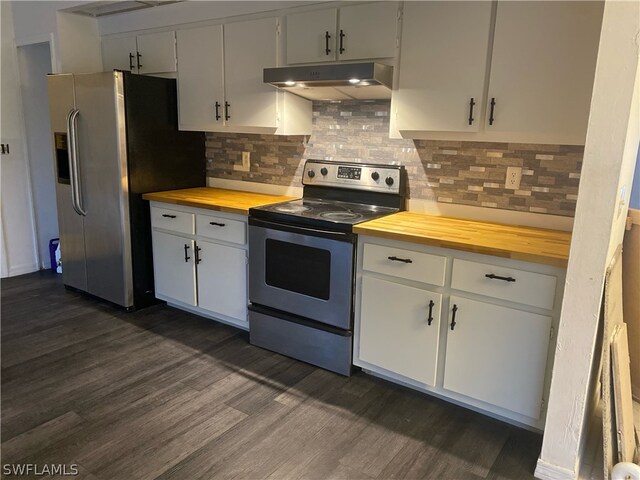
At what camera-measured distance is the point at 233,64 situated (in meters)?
3.19

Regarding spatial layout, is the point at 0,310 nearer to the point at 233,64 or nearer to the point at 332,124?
the point at 233,64

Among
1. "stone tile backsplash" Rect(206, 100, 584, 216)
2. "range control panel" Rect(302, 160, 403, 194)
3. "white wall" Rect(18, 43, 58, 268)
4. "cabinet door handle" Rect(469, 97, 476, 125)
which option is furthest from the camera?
"white wall" Rect(18, 43, 58, 268)

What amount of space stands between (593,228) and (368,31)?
1574mm

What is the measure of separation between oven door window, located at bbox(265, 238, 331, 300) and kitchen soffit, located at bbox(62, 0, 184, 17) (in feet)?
6.65

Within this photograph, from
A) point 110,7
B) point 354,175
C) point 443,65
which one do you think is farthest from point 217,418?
point 110,7

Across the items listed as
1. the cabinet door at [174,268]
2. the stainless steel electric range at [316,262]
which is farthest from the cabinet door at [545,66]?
the cabinet door at [174,268]

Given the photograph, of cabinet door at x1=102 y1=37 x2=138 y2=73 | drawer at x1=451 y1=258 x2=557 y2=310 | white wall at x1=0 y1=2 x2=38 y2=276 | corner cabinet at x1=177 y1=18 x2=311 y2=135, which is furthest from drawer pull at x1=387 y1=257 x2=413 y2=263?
white wall at x1=0 y1=2 x2=38 y2=276

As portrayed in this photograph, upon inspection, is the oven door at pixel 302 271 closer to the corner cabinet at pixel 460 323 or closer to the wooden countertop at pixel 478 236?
the corner cabinet at pixel 460 323

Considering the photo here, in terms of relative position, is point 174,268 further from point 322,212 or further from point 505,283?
point 505,283

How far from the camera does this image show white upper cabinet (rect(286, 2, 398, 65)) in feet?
8.38

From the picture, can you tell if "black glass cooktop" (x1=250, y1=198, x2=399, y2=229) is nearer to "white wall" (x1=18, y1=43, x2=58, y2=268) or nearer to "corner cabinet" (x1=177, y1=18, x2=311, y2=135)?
"corner cabinet" (x1=177, y1=18, x2=311, y2=135)

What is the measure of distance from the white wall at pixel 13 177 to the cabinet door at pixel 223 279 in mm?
2188

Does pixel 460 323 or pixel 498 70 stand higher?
pixel 498 70

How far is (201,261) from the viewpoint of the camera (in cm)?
327
